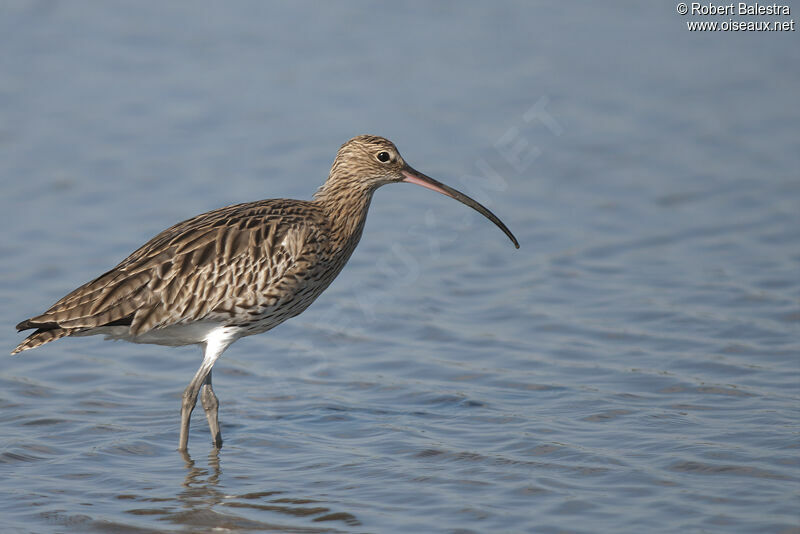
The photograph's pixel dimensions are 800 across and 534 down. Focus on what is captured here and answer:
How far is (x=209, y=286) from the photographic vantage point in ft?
32.7

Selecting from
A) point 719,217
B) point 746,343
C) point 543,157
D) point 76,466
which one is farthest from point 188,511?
point 543,157

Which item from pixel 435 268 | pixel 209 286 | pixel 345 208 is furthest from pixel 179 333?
pixel 435 268

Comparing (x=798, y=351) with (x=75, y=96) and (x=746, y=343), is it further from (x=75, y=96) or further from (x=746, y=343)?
(x=75, y=96)

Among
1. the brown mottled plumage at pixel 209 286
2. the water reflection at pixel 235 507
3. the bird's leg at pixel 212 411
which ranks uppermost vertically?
the brown mottled plumage at pixel 209 286

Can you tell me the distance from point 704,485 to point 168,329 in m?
4.23

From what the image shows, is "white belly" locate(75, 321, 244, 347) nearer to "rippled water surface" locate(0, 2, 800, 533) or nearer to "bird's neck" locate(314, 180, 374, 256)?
"rippled water surface" locate(0, 2, 800, 533)

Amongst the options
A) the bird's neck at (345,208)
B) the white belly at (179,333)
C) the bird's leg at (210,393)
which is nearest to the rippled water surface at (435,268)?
the bird's leg at (210,393)

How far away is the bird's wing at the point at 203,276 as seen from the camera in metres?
9.84

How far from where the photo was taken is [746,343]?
11648 millimetres

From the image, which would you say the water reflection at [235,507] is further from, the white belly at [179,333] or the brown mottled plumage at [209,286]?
the white belly at [179,333]

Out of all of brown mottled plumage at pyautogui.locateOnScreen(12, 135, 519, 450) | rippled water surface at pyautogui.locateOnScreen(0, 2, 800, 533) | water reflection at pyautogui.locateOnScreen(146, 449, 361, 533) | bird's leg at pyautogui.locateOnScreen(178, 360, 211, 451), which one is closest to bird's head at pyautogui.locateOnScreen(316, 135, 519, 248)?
brown mottled plumage at pyautogui.locateOnScreen(12, 135, 519, 450)

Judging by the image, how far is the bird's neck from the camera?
1070 cm

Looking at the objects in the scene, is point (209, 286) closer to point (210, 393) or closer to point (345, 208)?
point (210, 393)

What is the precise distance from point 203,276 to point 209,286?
10 cm
